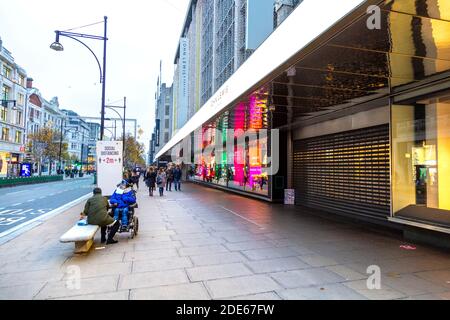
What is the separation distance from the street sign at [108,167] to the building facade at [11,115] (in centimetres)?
4423

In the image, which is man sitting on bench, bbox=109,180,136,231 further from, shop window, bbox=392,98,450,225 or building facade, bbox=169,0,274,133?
building facade, bbox=169,0,274,133

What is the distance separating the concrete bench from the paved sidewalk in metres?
0.20

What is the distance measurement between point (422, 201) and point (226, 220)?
18.7 ft

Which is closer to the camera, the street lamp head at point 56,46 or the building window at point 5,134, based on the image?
the street lamp head at point 56,46

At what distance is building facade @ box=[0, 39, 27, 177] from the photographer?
50897 mm

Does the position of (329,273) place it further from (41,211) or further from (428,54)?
(41,211)

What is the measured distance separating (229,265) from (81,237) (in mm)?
3078

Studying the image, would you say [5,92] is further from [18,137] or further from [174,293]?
[174,293]

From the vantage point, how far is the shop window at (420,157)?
7.98 m

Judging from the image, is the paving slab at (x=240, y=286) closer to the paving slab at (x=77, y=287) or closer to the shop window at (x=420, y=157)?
the paving slab at (x=77, y=287)

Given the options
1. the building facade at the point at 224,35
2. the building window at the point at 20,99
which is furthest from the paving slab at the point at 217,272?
the building window at the point at 20,99

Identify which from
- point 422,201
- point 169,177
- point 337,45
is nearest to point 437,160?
point 422,201

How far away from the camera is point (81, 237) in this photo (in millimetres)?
6445

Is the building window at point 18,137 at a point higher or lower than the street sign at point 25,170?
higher
